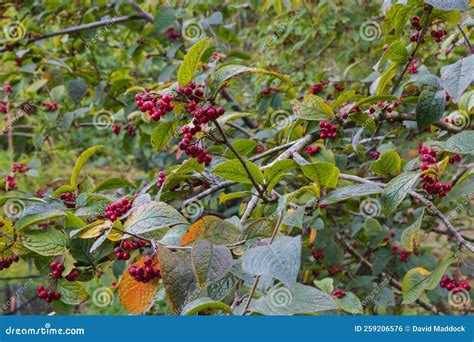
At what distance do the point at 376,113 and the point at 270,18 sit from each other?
6.93 feet

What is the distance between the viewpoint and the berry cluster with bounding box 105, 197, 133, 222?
0.89 metres

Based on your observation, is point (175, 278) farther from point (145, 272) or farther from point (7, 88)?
point (7, 88)

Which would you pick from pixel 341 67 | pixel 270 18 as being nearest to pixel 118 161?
pixel 270 18

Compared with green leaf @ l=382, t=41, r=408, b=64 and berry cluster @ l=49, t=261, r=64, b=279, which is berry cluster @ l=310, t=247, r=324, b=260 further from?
berry cluster @ l=49, t=261, r=64, b=279

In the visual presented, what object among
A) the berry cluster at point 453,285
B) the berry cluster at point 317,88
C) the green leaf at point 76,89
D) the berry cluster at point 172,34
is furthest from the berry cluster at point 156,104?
the berry cluster at point 172,34

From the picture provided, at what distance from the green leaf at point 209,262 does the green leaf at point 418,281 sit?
1.31 feet

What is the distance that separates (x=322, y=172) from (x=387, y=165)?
215mm

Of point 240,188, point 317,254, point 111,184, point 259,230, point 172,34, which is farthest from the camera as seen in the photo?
point 172,34

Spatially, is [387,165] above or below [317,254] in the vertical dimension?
above

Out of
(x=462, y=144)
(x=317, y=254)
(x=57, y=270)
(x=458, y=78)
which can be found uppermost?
(x=458, y=78)

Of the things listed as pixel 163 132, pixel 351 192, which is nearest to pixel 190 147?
pixel 163 132

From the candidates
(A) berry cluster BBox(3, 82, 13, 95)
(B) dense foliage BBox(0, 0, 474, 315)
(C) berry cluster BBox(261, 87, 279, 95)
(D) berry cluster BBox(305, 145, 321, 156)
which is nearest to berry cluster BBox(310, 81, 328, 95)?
(B) dense foliage BBox(0, 0, 474, 315)

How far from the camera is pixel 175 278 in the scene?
711 millimetres

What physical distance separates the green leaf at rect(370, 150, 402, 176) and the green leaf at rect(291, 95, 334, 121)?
136 millimetres
